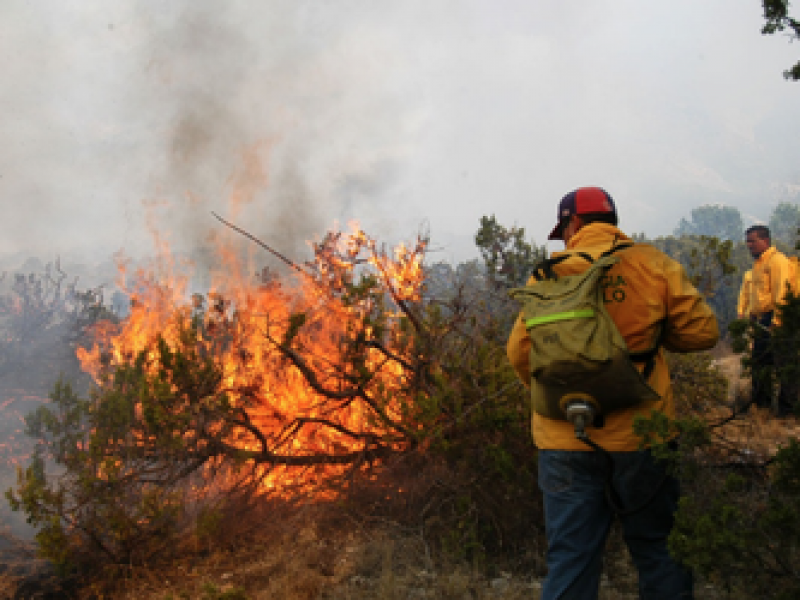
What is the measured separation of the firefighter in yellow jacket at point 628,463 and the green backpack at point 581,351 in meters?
0.09

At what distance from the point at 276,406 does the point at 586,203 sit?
3208 mm

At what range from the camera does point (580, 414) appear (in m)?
1.83

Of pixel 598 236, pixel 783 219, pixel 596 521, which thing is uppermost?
pixel 783 219

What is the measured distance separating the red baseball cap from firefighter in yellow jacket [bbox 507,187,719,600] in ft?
0.86

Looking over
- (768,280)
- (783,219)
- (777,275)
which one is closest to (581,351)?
(777,275)

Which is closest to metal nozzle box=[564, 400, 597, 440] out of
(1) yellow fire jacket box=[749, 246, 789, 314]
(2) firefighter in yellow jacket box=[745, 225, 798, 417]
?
(2) firefighter in yellow jacket box=[745, 225, 798, 417]

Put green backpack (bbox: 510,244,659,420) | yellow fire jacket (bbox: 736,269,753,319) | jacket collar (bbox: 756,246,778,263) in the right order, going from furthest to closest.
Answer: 1. yellow fire jacket (bbox: 736,269,753,319)
2. jacket collar (bbox: 756,246,778,263)
3. green backpack (bbox: 510,244,659,420)

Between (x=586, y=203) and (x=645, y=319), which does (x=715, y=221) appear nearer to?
(x=586, y=203)

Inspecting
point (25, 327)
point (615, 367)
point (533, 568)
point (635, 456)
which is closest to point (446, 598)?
point (533, 568)

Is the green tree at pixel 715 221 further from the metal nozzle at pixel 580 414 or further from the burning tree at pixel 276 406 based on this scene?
the metal nozzle at pixel 580 414

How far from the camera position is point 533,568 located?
11.3ft

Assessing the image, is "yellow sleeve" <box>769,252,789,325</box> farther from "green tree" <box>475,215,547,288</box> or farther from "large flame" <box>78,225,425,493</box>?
"large flame" <box>78,225,425,493</box>

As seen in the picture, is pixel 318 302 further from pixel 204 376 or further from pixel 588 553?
pixel 588 553

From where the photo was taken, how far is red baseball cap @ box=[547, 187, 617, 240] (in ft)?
7.45
